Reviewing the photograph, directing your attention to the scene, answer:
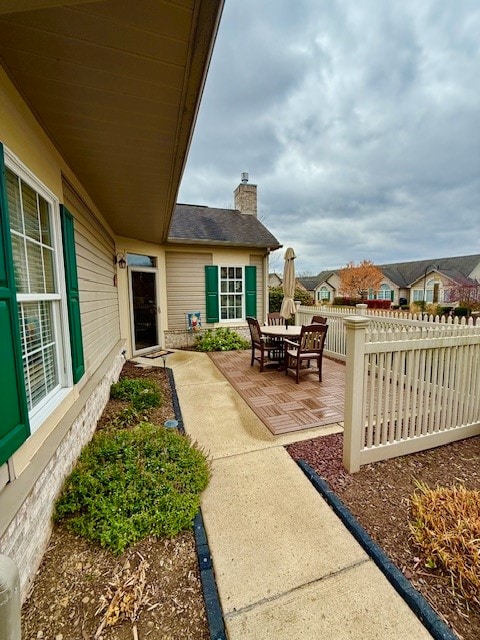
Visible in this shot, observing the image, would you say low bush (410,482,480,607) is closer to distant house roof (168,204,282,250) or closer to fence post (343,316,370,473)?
fence post (343,316,370,473)

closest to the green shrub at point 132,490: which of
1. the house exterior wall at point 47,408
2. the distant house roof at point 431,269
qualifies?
the house exterior wall at point 47,408

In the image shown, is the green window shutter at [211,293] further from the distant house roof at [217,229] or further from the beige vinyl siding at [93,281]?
the beige vinyl siding at [93,281]

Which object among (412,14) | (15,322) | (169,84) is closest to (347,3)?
(412,14)

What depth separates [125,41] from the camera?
139 cm

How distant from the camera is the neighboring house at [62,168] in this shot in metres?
1.33

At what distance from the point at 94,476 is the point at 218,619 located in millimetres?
1446

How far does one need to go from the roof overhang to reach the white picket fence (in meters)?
2.12

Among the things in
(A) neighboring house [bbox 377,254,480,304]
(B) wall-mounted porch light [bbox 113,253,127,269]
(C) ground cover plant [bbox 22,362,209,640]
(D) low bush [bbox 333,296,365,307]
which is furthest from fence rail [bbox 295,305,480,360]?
(A) neighboring house [bbox 377,254,480,304]

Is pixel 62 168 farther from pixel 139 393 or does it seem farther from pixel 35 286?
pixel 139 393

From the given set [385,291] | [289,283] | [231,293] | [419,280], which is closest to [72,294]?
[289,283]

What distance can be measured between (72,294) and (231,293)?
6.04m

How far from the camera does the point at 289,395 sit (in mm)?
4426

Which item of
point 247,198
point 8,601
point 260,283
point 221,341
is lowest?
point 221,341

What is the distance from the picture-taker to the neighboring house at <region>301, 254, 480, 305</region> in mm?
31422
